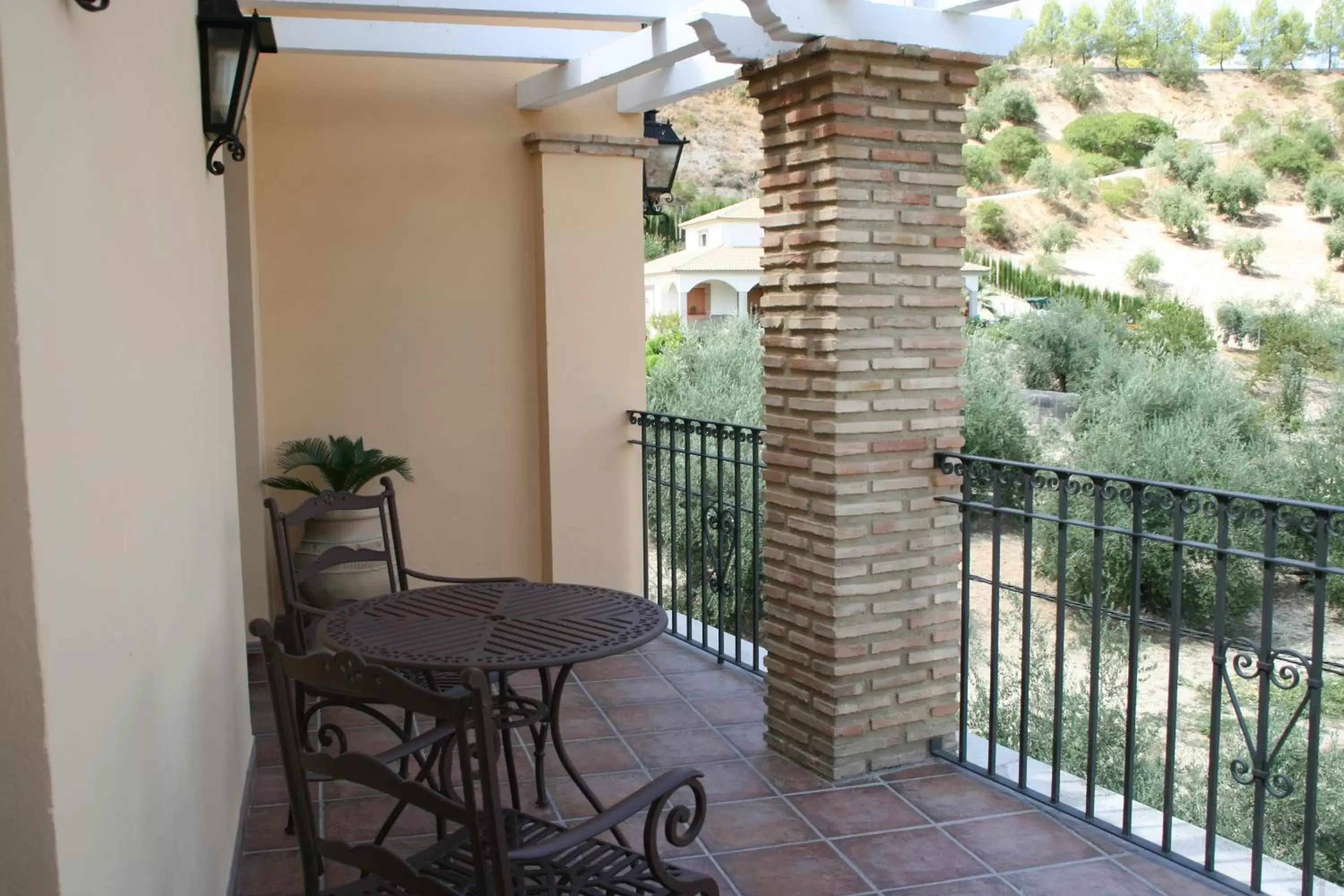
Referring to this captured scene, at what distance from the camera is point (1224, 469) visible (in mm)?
14703

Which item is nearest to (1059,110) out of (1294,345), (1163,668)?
(1294,345)

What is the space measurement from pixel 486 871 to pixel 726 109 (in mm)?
42779

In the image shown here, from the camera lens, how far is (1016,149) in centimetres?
4306

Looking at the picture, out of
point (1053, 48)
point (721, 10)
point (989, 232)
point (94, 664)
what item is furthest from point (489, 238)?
point (1053, 48)

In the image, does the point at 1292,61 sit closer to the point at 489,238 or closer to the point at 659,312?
the point at 659,312

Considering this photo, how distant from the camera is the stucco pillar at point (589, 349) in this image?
20.0ft

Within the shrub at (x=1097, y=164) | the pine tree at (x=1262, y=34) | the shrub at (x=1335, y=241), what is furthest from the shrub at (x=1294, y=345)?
the pine tree at (x=1262, y=34)

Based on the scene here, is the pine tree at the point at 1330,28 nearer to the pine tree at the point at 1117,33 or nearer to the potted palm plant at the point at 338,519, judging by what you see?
the pine tree at the point at 1117,33

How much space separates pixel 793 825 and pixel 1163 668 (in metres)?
10.5

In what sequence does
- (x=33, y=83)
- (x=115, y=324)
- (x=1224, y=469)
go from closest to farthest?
(x=33, y=83) < (x=115, y=324) < (x=1224, y=469)

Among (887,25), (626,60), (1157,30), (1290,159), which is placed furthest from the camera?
(1157,30)

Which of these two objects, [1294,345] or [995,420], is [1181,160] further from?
[995,420]

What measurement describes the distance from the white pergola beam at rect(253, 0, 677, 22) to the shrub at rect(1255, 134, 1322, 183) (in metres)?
40.9

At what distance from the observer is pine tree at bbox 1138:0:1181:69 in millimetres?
50219
